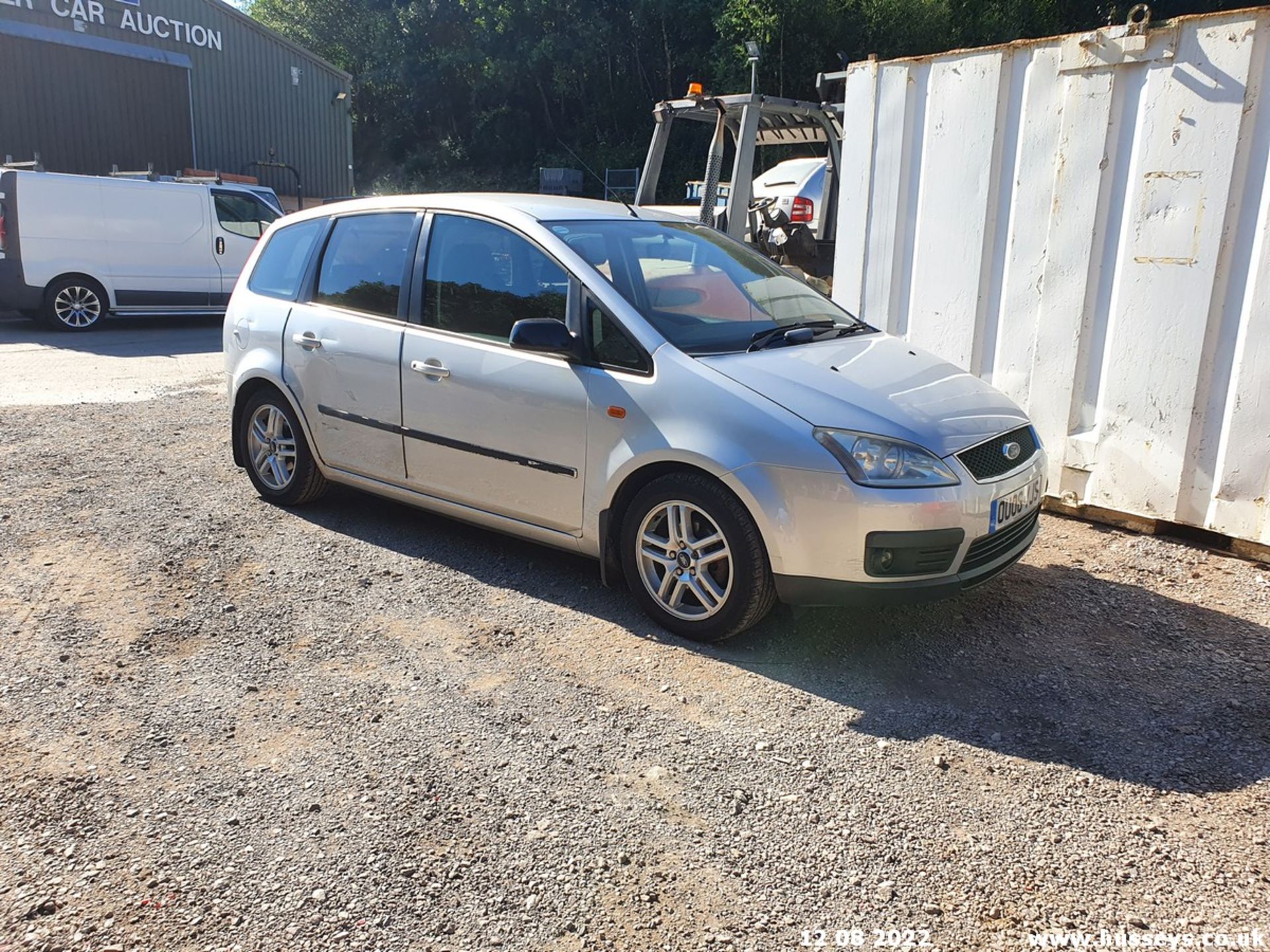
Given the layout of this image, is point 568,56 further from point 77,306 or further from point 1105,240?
point 1105,240

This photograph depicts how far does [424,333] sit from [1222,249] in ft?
12.7

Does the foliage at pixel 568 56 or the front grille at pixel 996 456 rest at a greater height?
the foliage at pixel 568 56

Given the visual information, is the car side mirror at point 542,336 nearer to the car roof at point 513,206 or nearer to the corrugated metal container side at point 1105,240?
the car roof at point 513,206

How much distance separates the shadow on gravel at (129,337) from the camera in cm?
1145

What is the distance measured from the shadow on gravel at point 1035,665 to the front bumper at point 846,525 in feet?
1.10

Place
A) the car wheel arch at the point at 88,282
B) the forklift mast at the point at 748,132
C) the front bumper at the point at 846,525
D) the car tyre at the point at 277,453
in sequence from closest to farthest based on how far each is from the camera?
the front bumper at the point at 846,525 < the car tyre at the point at 277,453 < the forklift mast at the point at 748,132 < the car wheel arch at the point at 88,282

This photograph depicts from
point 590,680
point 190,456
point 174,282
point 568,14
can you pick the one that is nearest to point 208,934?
point 590,680

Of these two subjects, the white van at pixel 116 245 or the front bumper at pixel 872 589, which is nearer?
the front bumper at pixel 872 589

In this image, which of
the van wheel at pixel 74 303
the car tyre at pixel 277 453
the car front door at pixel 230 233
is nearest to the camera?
the car tyre at pixel 277 453

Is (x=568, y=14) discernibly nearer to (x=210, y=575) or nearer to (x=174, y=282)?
(x=174, y=282)

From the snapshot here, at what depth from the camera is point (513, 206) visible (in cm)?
464

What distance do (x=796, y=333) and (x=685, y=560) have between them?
3.81 ft
